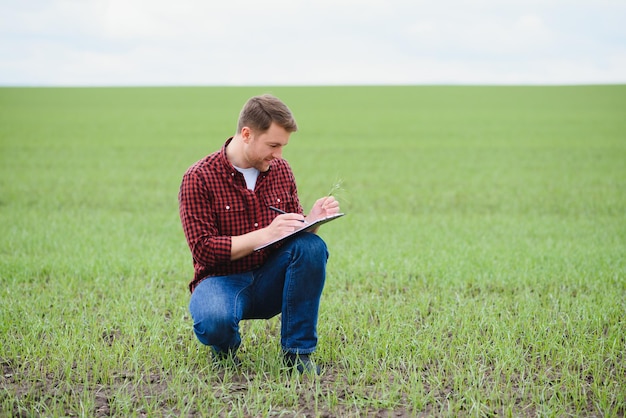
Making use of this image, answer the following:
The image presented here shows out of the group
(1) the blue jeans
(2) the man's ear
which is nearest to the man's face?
(2) the man's ear

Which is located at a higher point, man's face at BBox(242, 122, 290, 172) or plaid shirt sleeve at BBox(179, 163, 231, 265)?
man's face at BBox(242, 122, 290, 172)

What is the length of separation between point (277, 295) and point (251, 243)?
0.47 m

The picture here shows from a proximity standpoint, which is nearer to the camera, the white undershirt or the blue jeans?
the blue jeans

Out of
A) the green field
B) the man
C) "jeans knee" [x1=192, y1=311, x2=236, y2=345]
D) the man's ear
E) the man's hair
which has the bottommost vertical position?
the green field

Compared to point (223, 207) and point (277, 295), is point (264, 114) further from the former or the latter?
point (277, 295)

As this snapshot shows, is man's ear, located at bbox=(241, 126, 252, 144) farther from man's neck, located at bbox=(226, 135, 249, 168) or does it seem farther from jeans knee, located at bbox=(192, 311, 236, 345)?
jeans knee, located at bbox=(192, 311, 236, 345)

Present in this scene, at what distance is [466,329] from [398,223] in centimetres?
545

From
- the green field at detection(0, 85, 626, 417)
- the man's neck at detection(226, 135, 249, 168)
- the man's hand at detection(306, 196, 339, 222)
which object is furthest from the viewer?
the man's neck at detection(226, 135, 249, 168)

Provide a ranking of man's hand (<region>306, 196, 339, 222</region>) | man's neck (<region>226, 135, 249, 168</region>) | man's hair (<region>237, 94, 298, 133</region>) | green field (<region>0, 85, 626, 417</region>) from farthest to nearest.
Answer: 1. man's neck (<region>226, 135, 249, 168</region>)
2. man's hand (<region>306, 196, 339, 222</region>)
3. man's hair (<region>237, 94, 298, 133</region>)
4. green field (<region>0, 85, 626, 417</region>)

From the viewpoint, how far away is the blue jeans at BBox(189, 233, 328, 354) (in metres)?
4.21

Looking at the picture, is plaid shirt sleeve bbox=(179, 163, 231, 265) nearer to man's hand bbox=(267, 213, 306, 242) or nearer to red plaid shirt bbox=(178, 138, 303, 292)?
red plaid shirt bbox=(178, 138, 303, 292)

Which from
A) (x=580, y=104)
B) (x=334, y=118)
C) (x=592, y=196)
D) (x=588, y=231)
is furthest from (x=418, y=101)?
(x=588, y=231)

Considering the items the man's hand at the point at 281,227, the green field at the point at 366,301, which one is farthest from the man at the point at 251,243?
the green field at the point at 366,301

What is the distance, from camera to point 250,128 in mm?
4258
